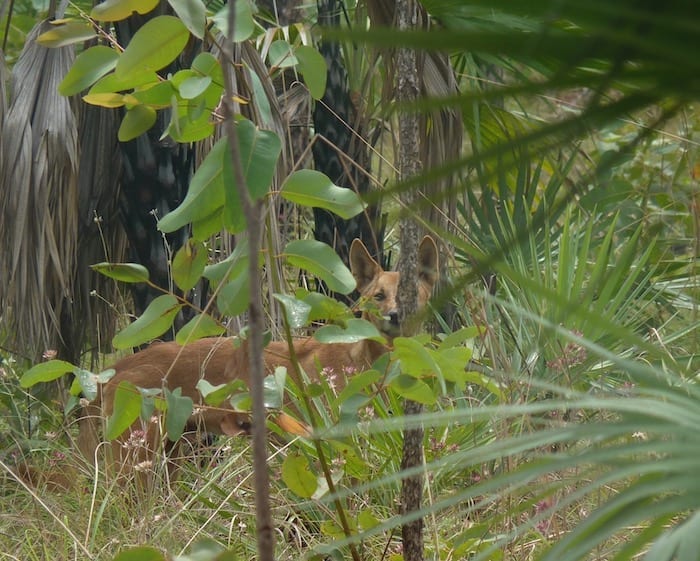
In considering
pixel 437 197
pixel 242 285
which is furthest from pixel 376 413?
pixel 437 197

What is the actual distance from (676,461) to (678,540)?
0.21ft

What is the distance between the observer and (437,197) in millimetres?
572

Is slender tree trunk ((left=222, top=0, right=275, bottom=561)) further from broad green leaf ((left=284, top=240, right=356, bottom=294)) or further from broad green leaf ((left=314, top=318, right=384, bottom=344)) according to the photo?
broad green leaf ((left=314, top=318, right=384, bottom=344))

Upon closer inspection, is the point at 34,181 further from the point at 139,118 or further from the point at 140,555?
the point at 140,555

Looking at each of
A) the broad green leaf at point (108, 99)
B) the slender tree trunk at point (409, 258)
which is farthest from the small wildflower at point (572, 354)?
the broad green leaf at point (108, 99)

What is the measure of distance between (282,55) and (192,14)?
1.94 ft

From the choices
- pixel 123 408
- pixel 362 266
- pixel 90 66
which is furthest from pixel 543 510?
pixel 362 266

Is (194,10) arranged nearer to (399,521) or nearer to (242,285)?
(242,285)

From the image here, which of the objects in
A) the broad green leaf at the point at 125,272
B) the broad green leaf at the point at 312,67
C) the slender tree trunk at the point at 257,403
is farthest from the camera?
the broad green leaf at the point at 125,272

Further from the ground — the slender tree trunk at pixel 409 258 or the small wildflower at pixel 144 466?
the slender tree trunk at pixel 409 258

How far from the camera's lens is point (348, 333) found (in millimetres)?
2670

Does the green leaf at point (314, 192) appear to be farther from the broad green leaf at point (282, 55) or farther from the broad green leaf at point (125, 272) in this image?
the broad green leaf at point (125, 272)

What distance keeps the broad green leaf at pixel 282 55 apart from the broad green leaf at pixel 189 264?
501 mm

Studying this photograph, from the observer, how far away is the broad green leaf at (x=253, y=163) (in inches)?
81.2
